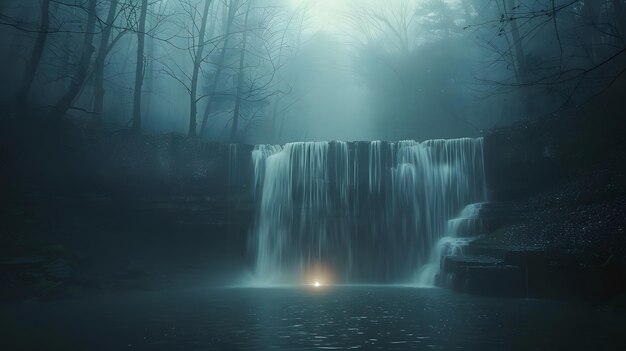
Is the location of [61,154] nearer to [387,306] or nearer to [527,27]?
[387,306]

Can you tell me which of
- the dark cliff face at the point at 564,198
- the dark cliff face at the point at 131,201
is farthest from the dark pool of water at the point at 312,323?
the dark cliff face at the point at 131,201

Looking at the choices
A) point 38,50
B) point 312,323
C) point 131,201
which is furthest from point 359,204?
point 38,50

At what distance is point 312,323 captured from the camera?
978 centimetres

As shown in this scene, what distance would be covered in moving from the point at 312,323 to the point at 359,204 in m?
12.0

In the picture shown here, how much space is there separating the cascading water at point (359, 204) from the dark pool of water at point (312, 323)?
6.34 meters

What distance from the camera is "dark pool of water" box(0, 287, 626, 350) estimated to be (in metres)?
7.89

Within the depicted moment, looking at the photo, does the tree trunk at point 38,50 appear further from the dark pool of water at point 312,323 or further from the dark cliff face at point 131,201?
the dark pool of water at point 312,323

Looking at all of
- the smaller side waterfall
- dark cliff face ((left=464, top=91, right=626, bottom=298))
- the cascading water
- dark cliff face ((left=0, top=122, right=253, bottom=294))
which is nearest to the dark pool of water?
dark cliff face ((left=464, top=91, right=626, bottom=298))

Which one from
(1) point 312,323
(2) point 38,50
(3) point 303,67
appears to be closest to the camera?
(1) point 312,323

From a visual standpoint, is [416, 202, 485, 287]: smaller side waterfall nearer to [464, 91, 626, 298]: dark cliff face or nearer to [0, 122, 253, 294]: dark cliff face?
[464, 91, 626, 298]: dark cliff face

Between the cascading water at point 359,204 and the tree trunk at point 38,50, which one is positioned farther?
the cascading water at point 359,204

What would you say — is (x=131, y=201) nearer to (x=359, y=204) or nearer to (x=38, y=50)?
(x=38, y=50)

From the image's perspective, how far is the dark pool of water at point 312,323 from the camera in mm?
7895

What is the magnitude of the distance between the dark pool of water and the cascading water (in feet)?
20.8
